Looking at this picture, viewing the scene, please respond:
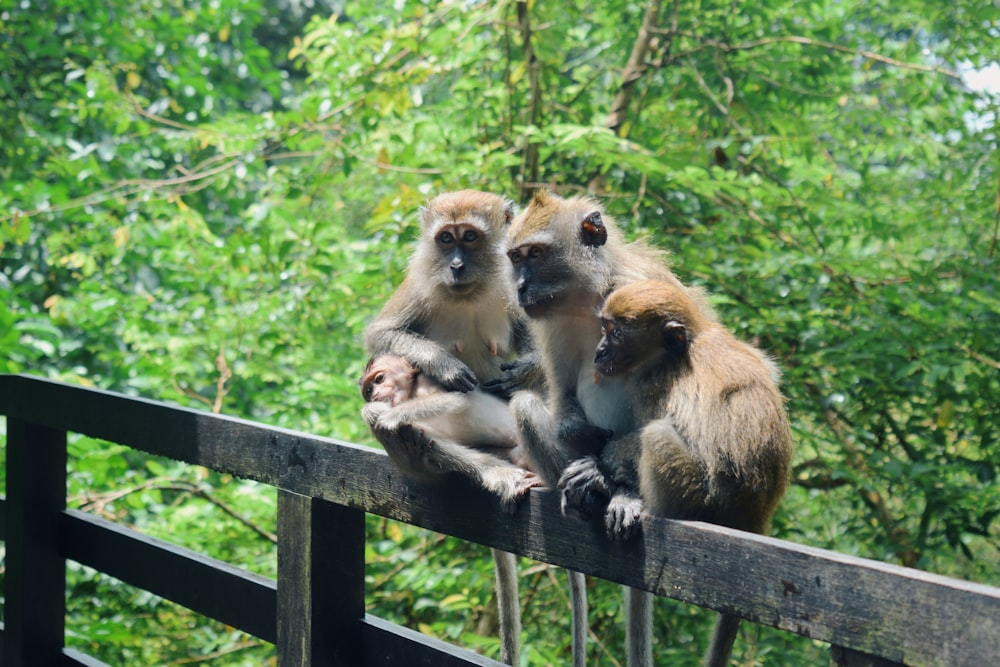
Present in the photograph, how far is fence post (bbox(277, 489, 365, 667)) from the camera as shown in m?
2.11

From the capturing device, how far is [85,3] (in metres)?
7.45

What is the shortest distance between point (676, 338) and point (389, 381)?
1.01 meters

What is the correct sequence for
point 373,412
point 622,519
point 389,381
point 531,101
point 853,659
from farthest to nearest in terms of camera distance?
1. point 531,101
2. point 389,381
3. point 373,412
4. point 622,519
5. point 853,659

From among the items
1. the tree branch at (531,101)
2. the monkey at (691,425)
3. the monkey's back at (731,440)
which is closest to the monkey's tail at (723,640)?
the monkey at (691,425)

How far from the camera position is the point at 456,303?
2.94 metres

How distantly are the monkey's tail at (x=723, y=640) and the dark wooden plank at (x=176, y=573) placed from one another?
3.30 feet

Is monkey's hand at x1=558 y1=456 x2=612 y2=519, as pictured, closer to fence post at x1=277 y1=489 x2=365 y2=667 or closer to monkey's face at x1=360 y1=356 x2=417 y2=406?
fence post at x1=277 y1=489 x2=365 y2=667

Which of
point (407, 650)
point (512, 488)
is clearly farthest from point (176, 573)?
point (512, 488)

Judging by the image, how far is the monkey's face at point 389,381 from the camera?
2740mm

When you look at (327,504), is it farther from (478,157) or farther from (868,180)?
(868,180)

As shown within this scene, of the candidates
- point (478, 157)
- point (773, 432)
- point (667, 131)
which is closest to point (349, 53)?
point (478, 157)

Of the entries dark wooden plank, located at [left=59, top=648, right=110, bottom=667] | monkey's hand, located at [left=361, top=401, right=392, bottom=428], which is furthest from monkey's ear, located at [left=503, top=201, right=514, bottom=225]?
dark wooden plank, located at [left=59, top=648, right=110, bottom=667]

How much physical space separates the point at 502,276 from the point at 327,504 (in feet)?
3.13

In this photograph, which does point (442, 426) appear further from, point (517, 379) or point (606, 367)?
point (606, 367)
